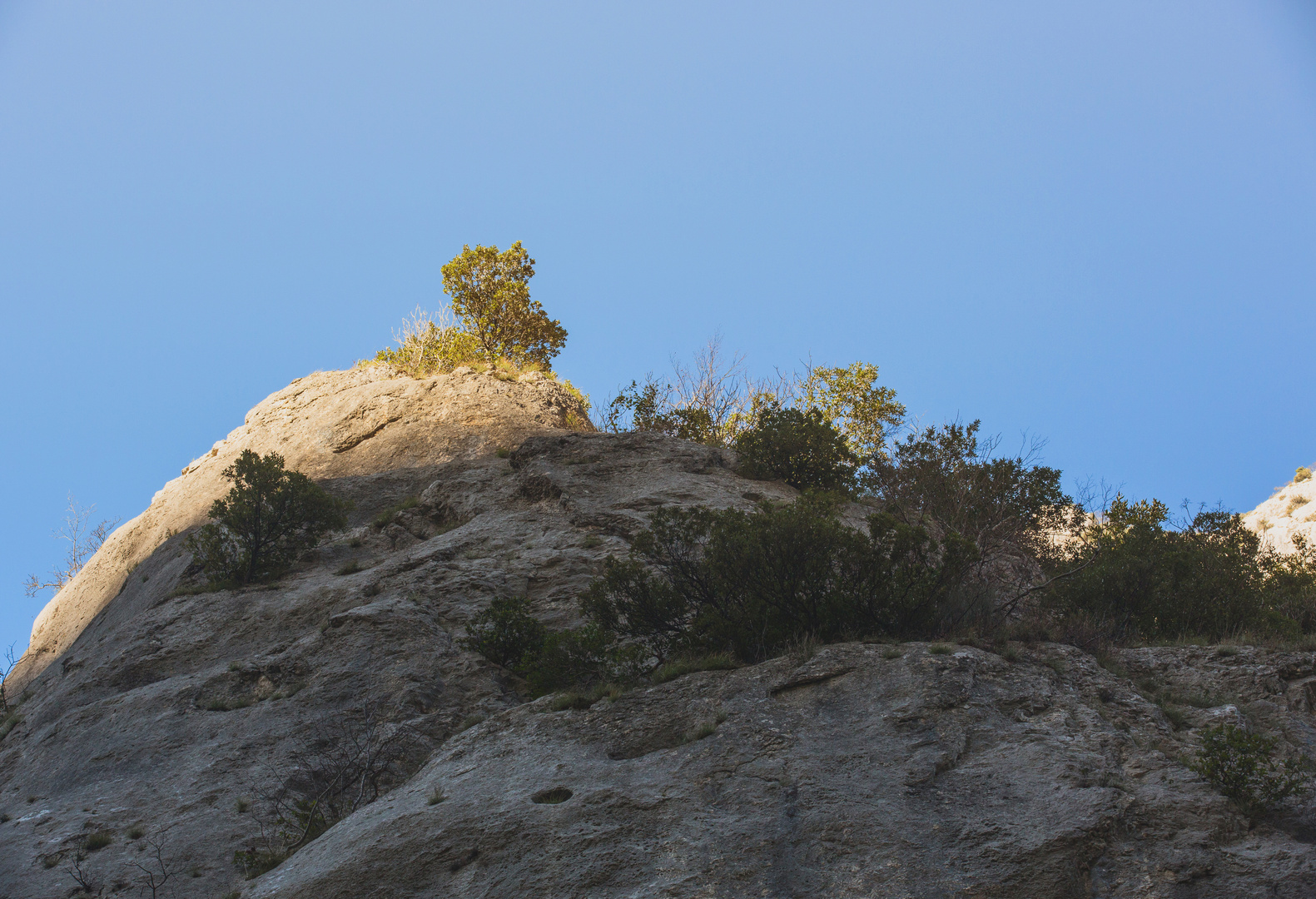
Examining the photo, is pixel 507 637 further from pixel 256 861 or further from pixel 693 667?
pixel 256 861

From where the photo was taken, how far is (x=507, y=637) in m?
14.4

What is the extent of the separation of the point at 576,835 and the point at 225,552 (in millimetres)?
13725

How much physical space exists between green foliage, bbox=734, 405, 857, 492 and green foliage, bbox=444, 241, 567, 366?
1159 cm

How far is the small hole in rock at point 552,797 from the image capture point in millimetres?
9039

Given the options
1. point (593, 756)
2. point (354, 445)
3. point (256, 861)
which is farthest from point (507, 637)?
point (354, 445)

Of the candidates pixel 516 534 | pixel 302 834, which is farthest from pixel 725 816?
pixel 516 534

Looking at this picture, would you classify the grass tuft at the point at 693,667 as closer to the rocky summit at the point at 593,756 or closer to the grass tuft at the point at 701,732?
the rocky summit at the point at 593,756

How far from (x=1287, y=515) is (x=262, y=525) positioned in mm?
43636

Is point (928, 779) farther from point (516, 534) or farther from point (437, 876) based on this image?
point (516, 534)

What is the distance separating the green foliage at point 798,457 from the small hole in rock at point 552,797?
12650mm

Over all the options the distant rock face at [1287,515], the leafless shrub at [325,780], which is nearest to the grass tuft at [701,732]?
the leafless shrub at [325,780]

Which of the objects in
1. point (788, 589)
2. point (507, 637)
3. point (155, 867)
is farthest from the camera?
point (507, 637)

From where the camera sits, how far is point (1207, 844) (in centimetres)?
748

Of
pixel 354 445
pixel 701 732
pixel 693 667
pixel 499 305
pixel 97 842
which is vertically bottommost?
pixel 701 732
